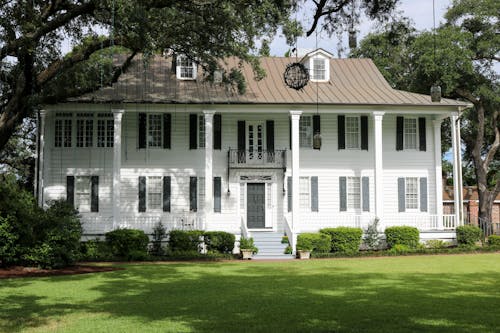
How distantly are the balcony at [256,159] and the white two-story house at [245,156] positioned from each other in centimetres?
5

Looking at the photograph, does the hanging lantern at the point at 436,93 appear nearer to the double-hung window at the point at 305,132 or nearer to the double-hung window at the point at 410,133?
the double-hung window at the point at 410,133

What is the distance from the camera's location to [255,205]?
85.2 feet

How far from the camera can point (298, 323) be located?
28.7 ft

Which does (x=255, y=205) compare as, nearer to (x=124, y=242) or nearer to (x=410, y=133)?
(x=124, y=242)

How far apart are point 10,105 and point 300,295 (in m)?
9.06

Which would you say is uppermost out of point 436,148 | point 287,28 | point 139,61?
point 139,61

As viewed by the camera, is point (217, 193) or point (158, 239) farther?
point (217, 193)

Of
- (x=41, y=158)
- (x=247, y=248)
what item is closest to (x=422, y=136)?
(x=247, y=248)

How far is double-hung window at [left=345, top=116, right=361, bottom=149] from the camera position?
26.4m

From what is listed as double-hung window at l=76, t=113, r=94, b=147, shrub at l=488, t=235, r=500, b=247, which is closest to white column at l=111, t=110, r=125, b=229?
double-hung window at l=76, t=113, r=94, b=147

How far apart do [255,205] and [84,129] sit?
25.9 feet

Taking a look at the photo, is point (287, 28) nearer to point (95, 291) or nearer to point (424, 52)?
point (95, 291)

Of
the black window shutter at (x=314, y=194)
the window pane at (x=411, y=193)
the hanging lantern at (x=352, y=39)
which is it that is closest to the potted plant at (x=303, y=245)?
the black window shutter at (x=314, y=194)

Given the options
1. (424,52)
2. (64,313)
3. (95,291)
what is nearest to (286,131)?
(424,52)
